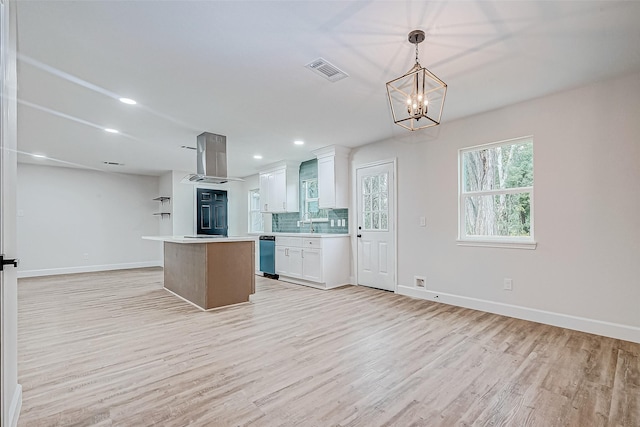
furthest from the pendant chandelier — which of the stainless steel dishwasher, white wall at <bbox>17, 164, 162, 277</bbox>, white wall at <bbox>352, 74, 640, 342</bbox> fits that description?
white wall at <bbox>17, 164, 162, 277</bbox>

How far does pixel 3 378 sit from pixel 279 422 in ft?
4.50

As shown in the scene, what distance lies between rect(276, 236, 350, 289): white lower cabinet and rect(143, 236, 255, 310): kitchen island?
1.24 meters

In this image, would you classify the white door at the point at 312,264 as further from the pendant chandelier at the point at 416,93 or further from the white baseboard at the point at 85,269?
the white baseboard at the point at 85,269

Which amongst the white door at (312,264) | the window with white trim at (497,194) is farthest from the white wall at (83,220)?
the window with white trim at (497,194)

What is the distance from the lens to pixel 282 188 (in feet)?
21.9

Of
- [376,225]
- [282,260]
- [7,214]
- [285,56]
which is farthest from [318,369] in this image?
[282,260]

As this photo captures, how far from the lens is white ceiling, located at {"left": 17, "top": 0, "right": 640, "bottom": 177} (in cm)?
198

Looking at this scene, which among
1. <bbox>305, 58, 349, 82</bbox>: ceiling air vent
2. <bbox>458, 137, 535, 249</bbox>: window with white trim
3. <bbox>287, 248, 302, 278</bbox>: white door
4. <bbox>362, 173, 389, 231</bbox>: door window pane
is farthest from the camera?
<bbox>287, 248, 302, 278</bbox>: white door

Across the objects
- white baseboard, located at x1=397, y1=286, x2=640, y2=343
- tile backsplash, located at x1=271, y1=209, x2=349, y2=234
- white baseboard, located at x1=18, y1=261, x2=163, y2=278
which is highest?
tile backsplash, located at x1=271, y1=209, x2=349, y2=234

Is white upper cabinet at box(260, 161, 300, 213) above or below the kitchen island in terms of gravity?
above

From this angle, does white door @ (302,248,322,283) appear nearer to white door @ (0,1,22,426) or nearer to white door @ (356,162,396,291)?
white door @ (356,162,396,291)

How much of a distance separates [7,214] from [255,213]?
265 inches

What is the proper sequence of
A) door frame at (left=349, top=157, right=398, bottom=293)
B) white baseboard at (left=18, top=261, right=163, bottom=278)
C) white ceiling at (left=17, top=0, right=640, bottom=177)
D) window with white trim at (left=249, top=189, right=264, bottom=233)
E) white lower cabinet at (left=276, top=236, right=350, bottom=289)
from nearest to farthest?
white ceiling at (left=17, top=0, right=640, bottom=177)
door frame at (left=349, top=157, right=398, bottom=293)
white lower cabinet at (left=276, top=236, right=350, bottom=289)
white baseboard at (left=18, top=261, right=163, bottom=278)
window with white trim at (left=249, top=189, right=264, bottom=233)

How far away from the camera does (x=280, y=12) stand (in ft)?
6.49
